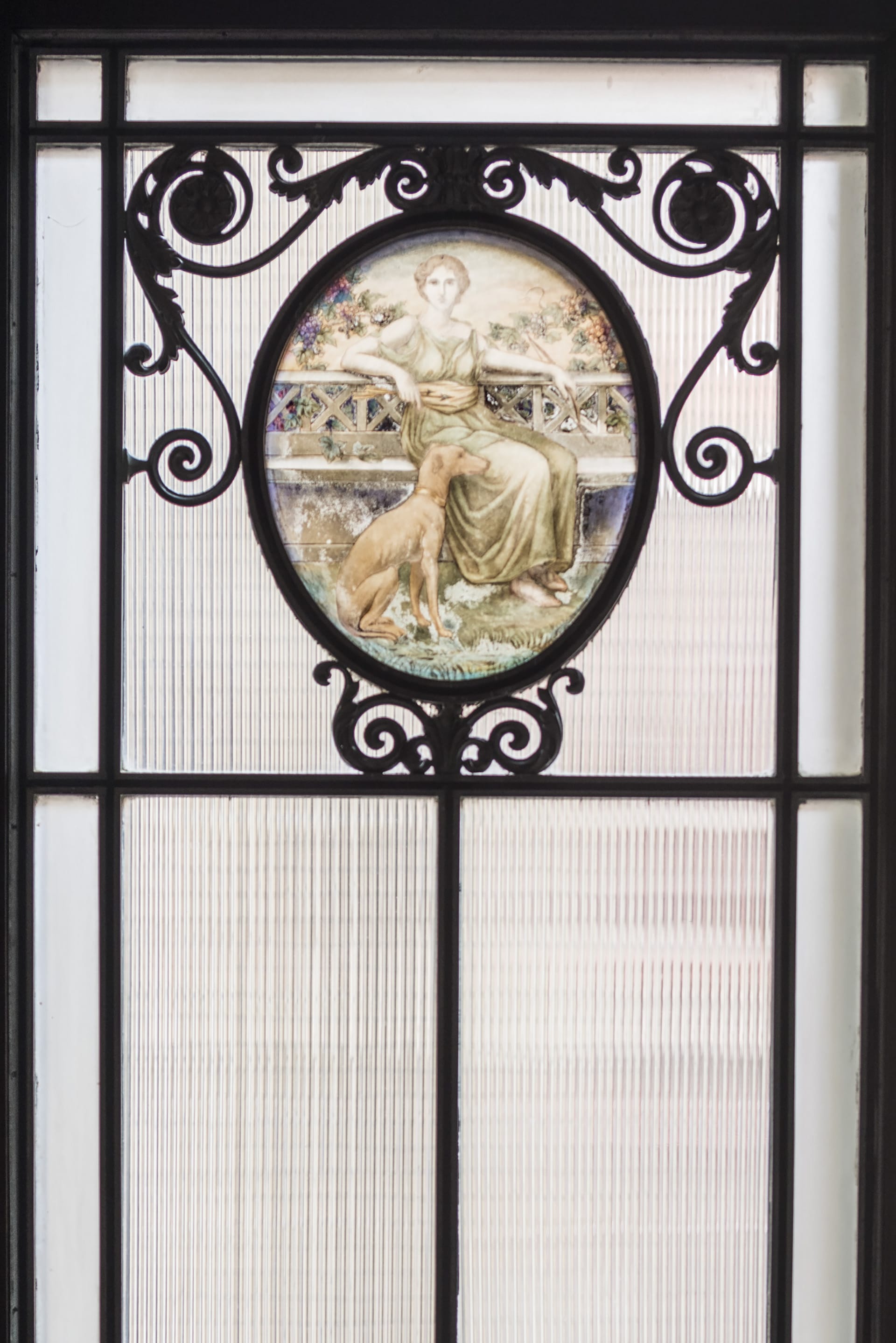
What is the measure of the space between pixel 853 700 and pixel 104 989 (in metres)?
1.66

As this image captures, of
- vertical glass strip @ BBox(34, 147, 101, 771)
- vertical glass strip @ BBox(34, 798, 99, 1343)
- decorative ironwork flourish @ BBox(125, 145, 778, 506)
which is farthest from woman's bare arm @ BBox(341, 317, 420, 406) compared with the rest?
vertical glass strip @ BBox(34, 798, 99, 1343)

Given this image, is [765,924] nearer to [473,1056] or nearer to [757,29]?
[473,1056]

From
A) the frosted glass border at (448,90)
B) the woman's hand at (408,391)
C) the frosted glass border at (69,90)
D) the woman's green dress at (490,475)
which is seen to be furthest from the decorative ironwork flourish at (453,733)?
the frosted glass border at (69,90)

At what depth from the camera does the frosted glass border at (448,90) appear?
2.26 m

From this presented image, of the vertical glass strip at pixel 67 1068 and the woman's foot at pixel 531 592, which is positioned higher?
the woman's foot at pixel 531 592

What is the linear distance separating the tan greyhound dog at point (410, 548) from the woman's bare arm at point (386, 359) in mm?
127

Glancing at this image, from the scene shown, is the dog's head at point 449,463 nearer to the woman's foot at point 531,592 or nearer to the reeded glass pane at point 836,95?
the woman's foot at point 531,592

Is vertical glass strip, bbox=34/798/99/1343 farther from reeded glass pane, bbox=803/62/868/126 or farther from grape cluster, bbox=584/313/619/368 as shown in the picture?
reeded glass pane, bbox=803/62/868/126

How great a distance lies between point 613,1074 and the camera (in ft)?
7.52

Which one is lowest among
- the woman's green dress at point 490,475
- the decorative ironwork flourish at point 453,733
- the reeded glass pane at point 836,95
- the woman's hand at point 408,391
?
the decorative ironwork flourish at point 453,733

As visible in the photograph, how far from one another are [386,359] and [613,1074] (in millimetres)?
1540

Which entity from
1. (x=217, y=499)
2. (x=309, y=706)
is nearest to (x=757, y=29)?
(x=217, y=499)

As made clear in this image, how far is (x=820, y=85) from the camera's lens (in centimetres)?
228

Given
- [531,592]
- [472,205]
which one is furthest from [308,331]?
[531,592]
